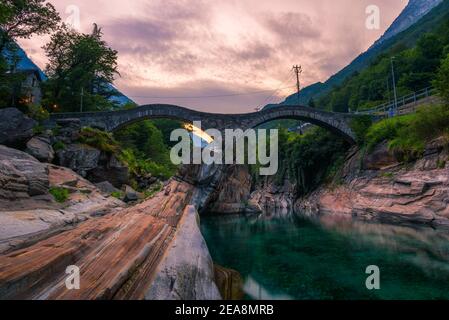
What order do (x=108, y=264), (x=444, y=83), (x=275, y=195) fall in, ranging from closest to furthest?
(x=108, y=264) → (x=444, y=83) → (x=275, y=195)

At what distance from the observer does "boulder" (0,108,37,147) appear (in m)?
14.3

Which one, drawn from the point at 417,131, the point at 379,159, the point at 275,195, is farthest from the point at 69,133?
the point at 275,195

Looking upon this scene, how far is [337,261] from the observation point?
31.6ft

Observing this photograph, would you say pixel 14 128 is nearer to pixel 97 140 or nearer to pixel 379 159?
pixel 97 140

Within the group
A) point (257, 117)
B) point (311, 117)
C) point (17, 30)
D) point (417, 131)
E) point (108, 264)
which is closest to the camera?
point (108, 264)

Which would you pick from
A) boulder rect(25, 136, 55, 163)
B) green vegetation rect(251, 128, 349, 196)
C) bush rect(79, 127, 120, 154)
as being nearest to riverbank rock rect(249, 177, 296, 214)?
green vegetation rect(251, 128, 349, 196)

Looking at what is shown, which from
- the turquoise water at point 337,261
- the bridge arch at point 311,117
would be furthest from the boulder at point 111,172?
the bridge arch at point 311,117

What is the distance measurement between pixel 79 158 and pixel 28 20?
56.3ft

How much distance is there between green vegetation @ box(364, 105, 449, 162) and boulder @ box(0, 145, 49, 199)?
76.4 ft

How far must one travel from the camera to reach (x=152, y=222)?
8.09 m

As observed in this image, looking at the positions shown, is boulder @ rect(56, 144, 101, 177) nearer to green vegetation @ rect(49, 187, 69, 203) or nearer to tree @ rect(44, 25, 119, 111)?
green vegetation @ rect(49, 187, 69, 203)
